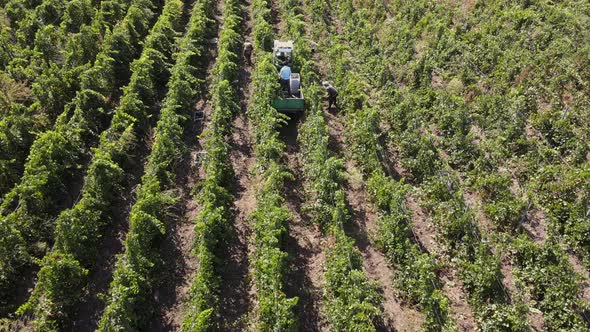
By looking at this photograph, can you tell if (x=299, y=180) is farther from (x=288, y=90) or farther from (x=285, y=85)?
(x=285, y=85)

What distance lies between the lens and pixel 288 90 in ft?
53.0

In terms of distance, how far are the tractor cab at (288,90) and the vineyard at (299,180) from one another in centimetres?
37

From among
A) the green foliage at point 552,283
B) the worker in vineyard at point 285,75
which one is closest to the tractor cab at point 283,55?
the worker in vineyard at point 285,75

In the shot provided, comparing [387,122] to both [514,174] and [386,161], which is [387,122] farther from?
[514,174]

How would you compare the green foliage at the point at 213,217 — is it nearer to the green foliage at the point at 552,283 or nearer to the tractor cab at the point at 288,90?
the tractor cab at the point at 288,90

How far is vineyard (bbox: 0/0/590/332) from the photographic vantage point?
9414 mm

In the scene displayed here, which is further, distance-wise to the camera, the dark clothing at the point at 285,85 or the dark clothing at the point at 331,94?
the dark clothing at the point at 285,85

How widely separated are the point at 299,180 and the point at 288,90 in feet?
14.8

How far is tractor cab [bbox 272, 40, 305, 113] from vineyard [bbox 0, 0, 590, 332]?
14.7 inches

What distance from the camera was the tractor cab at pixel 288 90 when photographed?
1492 cm

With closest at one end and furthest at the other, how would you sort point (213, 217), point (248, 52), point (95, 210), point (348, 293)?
point (348, 293)
point (213, 217)
point (95, 210)
point (248, 52)

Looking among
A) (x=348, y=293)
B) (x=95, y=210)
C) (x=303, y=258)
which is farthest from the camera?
(x=303, y=258)

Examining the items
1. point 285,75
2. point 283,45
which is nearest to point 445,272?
point 285,75

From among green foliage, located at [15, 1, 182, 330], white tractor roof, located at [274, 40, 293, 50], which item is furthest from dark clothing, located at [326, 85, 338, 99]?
green foliage, located at [15, 1, 182, 330]
